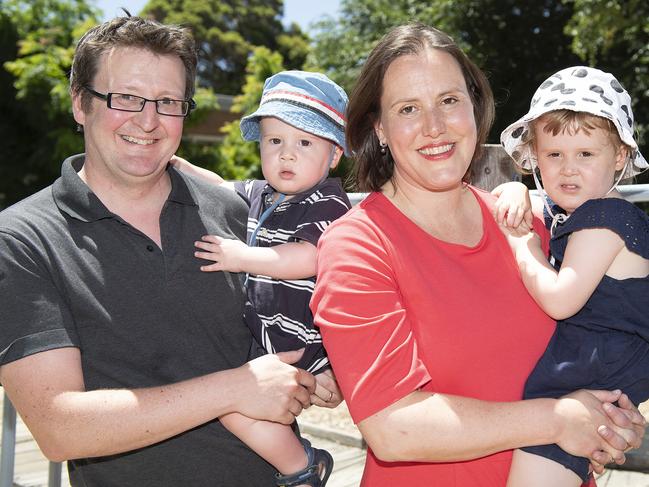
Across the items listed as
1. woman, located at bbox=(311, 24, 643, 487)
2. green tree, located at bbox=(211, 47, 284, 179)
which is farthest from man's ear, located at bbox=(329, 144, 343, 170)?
green tree, located at bbox=(211, 47, 284, 179)

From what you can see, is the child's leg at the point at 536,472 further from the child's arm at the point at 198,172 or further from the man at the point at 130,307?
the child's arm at the point at 198,172

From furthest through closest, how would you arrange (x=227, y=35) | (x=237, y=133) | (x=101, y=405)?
1. (x=227, y=35)
2. (x=237, y=133)
3. (x=101, y=405)

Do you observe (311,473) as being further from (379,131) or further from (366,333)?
(379,131)

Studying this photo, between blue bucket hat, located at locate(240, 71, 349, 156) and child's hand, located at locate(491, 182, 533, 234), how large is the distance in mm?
533

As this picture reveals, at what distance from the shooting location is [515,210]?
6.95ft

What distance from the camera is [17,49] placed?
19312 millimetres

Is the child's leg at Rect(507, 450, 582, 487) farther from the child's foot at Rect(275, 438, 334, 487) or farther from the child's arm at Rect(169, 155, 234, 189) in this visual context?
the child's arm at Rect(169, 155, 234, 189)

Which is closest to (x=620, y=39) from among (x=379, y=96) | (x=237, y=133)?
(x=237, y=133)

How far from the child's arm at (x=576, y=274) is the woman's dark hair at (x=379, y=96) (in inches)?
20.7

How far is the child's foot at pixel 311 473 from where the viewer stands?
2.27 m

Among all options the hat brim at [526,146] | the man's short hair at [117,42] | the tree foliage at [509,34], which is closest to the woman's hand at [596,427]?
the hat brim at [526,146]

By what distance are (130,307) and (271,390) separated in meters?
0.49

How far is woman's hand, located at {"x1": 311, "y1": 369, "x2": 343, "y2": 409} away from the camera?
7.92ft

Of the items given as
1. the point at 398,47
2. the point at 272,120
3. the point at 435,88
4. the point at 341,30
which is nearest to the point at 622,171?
the point at 435,88
